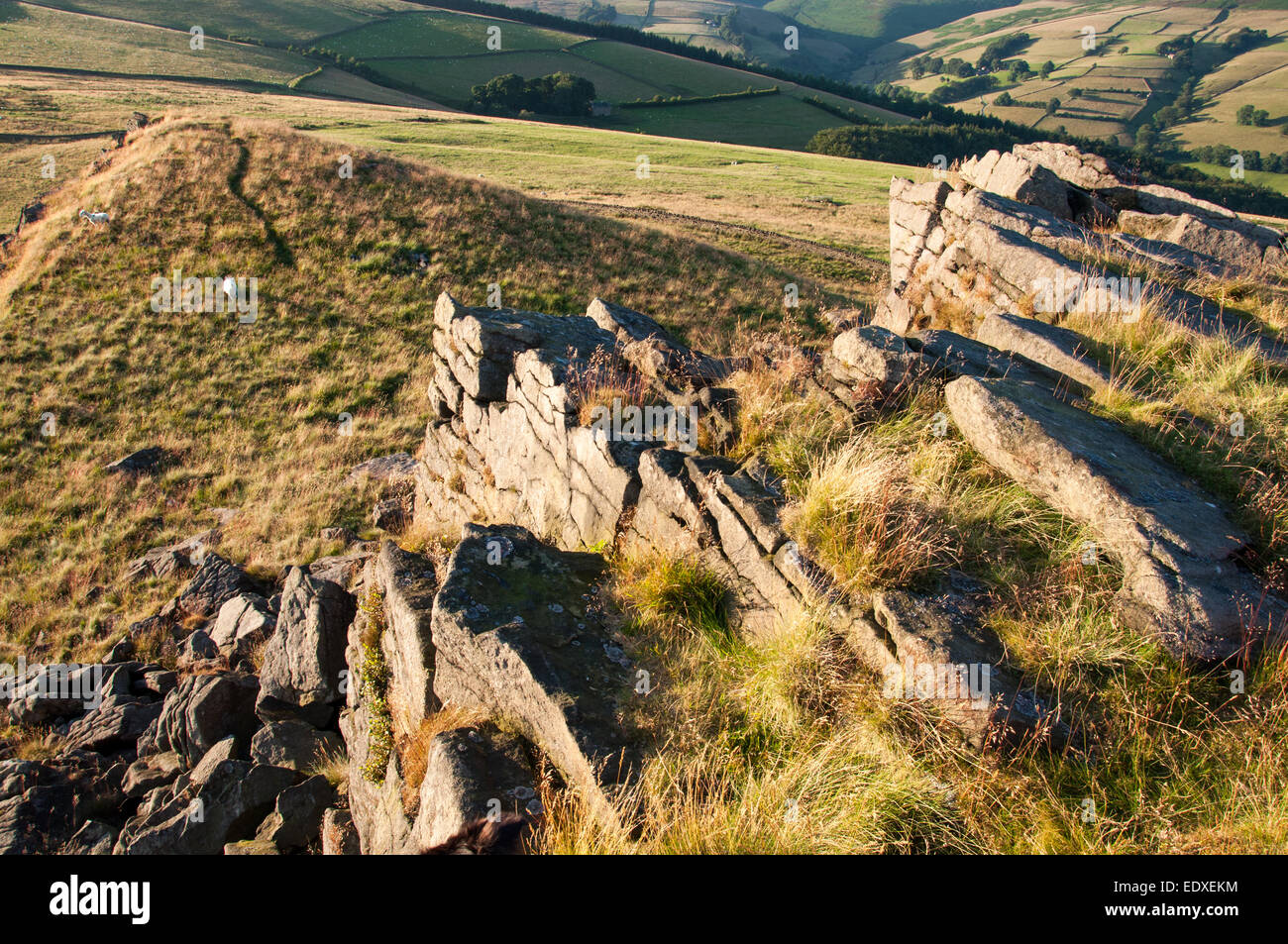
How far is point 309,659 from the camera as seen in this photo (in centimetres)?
1029

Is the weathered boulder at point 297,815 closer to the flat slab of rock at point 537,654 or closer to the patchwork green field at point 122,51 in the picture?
the flat slab of rock at point 537,654

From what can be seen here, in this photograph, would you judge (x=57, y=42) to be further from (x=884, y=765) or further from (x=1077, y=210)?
(x=884, y=765)

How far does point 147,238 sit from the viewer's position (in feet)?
98.3

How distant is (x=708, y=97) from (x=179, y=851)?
393 feet

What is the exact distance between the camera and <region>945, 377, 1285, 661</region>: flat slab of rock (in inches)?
235

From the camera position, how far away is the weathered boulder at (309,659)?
1016 cm

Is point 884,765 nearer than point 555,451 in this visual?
Yes

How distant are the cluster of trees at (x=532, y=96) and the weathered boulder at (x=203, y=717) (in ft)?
327

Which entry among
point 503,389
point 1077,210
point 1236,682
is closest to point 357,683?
point 503,389

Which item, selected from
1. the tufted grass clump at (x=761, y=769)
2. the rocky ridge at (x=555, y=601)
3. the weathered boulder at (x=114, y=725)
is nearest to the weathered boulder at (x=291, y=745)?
the rocky ridge at (x=555, y=601)

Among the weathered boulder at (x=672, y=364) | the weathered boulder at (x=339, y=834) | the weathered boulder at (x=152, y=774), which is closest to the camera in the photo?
the weathered boulder at (x=339, y=834)

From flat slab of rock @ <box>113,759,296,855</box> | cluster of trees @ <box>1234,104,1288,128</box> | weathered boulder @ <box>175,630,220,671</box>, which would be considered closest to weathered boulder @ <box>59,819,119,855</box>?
flat slab of rock @ <box>113,759,296,855</box>

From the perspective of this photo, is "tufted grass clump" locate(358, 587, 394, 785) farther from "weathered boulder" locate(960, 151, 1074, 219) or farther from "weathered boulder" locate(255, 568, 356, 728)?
"weathered boulder" locate(960, 151, 1074, 219)

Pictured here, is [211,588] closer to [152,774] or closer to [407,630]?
[152,774]
